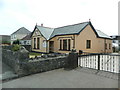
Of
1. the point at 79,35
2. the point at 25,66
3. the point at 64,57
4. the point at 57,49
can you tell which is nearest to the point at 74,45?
the point at 79,35

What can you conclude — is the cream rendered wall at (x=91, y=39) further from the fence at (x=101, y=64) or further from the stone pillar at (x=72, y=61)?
the stone pillar at (x=72, y=61)

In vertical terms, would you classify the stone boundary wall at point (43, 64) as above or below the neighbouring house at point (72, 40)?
below

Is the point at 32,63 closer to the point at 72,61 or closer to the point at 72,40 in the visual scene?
the point at 72,61

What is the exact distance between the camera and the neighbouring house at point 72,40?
13.7 metres

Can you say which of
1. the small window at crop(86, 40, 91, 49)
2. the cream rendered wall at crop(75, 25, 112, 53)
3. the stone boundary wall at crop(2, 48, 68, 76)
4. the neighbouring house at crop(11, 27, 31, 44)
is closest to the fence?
the stone boundary wall at crop(2, 48, 68, 76)

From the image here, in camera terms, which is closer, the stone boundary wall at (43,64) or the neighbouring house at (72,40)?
the stone boundary wall at (43,64)

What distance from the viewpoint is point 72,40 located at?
13.5 m

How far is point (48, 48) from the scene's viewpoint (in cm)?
1656

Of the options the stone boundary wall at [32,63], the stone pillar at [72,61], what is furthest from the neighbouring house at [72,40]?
the stone boundary wall at [32,63]

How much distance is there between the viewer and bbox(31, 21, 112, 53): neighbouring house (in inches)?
537

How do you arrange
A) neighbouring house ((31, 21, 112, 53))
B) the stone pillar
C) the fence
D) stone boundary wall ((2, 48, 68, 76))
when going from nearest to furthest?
1. stone boundary wall ((2, 48, 68, 76))
2. the fence
3. the stone pillar
4. neighbouring house ((31, 21, 112, 53))

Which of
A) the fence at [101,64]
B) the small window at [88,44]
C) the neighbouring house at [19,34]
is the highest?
the neighbouring house at [19,34]

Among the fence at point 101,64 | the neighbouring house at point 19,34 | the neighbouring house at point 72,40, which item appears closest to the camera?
the fence at point 101,64

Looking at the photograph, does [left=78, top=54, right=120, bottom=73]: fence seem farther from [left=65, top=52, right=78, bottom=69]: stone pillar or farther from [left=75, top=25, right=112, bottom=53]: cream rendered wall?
[left=75, top=25, right=112, bottom=53]: cream rendered wall
